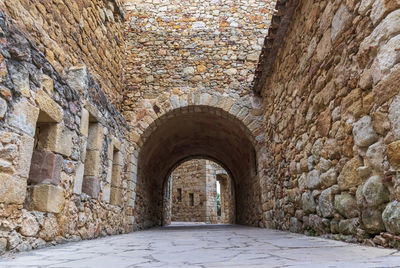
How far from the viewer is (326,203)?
3.03 m

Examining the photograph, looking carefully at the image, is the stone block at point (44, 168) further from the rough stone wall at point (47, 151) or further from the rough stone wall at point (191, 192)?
the rough stone wall at point (191, 192)

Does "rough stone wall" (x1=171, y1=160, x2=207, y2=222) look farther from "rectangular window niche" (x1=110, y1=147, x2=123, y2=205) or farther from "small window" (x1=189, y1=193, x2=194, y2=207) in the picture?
"rectangular window niche" (x1=110, y1=147, x2=123, y2=205)

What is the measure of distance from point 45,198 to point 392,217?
2797 millimetres

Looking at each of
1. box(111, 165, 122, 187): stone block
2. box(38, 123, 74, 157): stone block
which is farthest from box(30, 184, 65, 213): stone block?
box(111, 165, 122, 187): stone block

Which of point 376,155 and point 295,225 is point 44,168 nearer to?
point 376,155

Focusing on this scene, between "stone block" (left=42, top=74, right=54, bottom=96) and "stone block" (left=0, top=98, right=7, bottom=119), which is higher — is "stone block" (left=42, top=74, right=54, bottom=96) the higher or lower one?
the higher one

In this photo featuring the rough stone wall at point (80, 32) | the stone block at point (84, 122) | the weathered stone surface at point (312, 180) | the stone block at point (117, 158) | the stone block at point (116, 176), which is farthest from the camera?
the stone block at point (117, 158)

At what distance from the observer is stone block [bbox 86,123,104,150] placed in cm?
404

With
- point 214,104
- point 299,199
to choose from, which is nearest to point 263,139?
point 214,104

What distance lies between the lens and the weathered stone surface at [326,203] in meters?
2.93

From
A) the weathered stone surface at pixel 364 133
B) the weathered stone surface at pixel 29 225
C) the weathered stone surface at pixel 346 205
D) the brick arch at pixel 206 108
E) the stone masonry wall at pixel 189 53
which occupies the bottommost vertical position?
the weathered stone surface at pixel 29 225

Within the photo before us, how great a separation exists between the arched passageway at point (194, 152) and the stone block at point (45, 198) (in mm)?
3356

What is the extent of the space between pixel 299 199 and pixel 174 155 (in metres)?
5.92

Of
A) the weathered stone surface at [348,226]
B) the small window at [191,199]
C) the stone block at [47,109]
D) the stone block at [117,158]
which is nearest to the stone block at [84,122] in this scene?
the stone block at [47,109]
